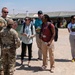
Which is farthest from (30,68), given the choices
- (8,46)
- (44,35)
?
(8,46)

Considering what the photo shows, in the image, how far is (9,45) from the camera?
6430 millimetres

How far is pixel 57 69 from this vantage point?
8430mm

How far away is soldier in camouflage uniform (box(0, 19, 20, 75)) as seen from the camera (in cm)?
635

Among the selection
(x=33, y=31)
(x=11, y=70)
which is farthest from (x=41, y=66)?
(x=11, y=70)

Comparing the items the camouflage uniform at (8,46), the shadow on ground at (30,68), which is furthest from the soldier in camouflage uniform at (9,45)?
the shadow on ground at (30,68)

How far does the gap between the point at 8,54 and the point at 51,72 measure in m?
2.01

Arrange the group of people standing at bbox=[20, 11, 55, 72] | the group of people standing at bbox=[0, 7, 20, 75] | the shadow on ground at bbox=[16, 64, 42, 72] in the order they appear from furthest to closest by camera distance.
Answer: the shadow on ground at bbox=[16, 64, 42, 72] < the group of people standing at bbox=[20, 11, 55, 72] < the group of people standing at bbox=[0, 7, 20, 75]

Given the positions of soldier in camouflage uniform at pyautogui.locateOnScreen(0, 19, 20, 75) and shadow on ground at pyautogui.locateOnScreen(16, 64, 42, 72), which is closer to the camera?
soldier in camouflage uniform at pyautogui.locateOnScreen(0, 19, 20, 75)

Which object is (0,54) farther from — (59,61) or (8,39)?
(59,61)

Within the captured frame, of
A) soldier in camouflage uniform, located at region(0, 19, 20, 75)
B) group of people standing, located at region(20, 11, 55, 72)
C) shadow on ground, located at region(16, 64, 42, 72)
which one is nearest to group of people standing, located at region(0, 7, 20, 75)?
soldier in camouflage uniform, located at region(0, 19, 20, 75)

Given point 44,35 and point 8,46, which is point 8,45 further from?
point 44,35

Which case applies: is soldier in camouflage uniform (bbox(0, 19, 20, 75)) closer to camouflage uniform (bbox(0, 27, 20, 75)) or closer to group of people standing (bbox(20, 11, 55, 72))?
camouflage uniform (bbox(0, 27, 20, 75))

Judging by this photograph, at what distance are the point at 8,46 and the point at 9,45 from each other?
0.04 metres

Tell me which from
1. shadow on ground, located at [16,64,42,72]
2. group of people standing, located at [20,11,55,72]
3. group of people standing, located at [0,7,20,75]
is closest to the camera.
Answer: group of people standing, located at [0,7,20,75]
